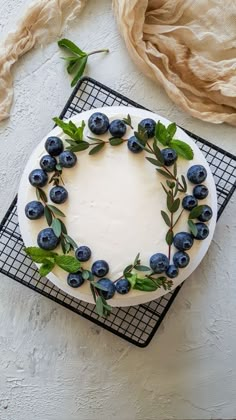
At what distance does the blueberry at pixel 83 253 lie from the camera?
125cm

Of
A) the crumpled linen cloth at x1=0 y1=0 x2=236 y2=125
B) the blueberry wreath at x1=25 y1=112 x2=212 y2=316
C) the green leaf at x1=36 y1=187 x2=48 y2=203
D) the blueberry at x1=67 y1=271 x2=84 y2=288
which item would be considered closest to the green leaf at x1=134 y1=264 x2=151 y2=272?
the blueberry wreath at x1=25 y1=112 x2=212 y2=316

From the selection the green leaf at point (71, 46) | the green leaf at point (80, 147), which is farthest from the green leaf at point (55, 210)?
the green leaf at point (71, 46)

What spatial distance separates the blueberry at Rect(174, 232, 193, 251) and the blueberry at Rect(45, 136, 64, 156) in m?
0.27

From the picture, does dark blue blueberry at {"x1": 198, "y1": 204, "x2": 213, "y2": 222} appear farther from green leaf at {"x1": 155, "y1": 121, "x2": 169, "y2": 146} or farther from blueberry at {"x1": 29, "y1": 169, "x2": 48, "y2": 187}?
blueberry at {"x1": 29, "y1": 169, "x2": 48, "y2": 187}

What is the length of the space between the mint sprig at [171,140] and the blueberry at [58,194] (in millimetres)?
193

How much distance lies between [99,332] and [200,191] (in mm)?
403

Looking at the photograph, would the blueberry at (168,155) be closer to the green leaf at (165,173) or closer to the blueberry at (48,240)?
the green leaf at (165,173)

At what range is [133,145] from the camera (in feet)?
4.14

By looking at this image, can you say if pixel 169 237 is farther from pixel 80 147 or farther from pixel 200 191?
pixel 80 147

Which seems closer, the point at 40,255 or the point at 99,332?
the point at 40,255

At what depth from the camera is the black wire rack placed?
139 cm

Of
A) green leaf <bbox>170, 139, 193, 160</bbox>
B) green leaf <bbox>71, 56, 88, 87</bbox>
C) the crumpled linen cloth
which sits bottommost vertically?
green leaf <bbox>170, 139, 193, 160</bbox>

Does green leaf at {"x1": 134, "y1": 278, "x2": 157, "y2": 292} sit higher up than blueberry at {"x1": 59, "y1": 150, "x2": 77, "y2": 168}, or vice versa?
blueberry at {"x1": 59, "y1": 150, "x2": 77, "y2": 168}

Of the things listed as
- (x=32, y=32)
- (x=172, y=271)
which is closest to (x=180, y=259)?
(x=172, y=271)
